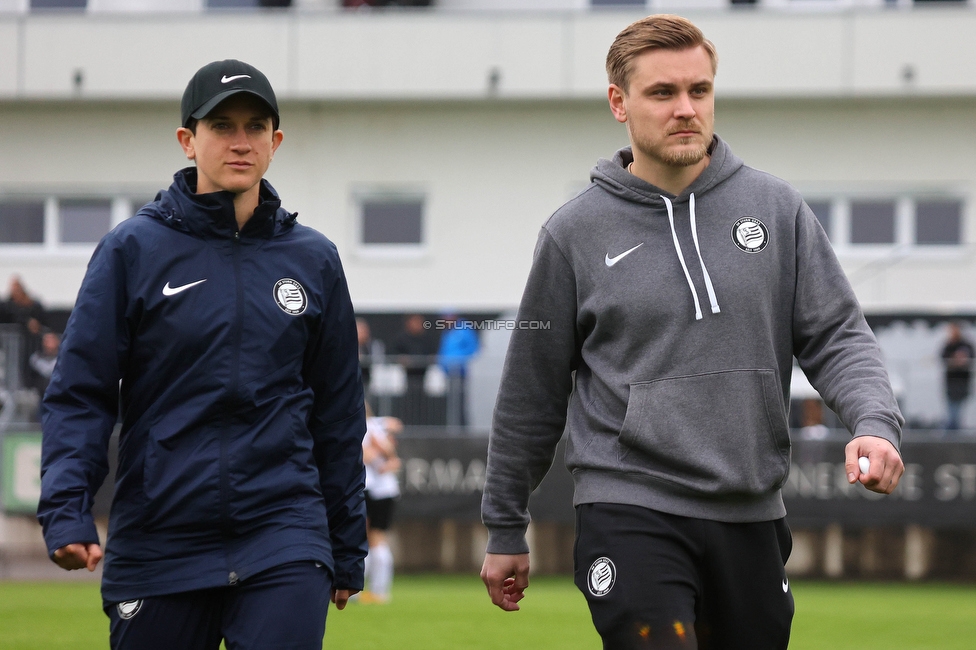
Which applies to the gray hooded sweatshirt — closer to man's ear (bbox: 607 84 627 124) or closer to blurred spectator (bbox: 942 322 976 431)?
man's ear (bbox: 607 84 627 124)

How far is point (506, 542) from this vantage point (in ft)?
14.6

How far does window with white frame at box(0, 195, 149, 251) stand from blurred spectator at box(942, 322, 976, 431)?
13.7 meters

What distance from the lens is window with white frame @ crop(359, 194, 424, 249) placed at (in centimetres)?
2428

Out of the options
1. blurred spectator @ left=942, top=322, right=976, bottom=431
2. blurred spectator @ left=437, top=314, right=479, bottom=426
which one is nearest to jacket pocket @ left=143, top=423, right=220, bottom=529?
blurred spectator @ left=437, top=314, right=479, bottom=426

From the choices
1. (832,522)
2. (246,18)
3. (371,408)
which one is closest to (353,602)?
(371,408)

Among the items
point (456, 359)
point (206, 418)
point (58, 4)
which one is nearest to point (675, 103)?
point (206, 418)

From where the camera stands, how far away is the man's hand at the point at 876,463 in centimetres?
367

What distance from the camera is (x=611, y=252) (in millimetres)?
4207

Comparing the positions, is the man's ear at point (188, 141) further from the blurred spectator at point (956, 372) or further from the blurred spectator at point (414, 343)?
the blurred spectator at point (956, 372)

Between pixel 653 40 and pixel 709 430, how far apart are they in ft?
3.80

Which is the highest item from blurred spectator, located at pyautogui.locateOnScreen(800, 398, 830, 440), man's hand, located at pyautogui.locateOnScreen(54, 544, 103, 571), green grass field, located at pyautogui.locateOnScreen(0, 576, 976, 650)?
man's hand, located at pyautogui.locateOnScreen(54, 544, 103, 571)

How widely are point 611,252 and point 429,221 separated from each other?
19.9 meters

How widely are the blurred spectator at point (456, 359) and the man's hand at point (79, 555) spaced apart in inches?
539

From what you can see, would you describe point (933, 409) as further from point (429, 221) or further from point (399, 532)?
point (429, 221)
